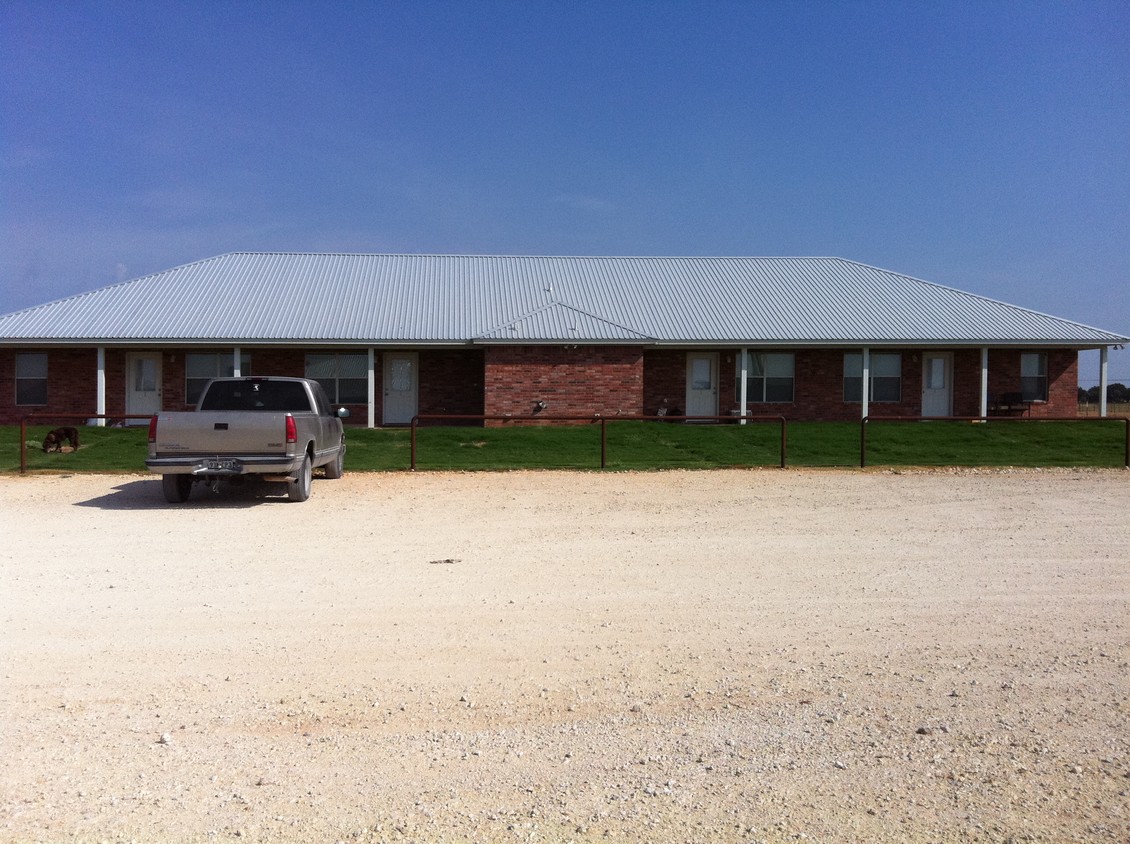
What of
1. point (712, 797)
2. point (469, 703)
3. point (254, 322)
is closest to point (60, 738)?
point (469, 703)

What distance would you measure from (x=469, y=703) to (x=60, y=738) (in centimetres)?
206

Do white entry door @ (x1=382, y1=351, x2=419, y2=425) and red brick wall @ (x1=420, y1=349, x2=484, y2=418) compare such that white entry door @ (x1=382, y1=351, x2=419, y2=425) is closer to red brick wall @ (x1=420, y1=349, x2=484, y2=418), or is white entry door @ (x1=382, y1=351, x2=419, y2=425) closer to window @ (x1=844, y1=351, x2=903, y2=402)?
red brick wall @ (x1=420, y1=349, x2=484, y2=418)

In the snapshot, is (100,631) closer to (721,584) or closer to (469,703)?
(469,703)

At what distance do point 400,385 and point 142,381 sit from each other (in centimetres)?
778

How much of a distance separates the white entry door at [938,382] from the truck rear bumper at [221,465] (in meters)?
23.1

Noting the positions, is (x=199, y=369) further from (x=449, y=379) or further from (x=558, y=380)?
(x=558, y=380)

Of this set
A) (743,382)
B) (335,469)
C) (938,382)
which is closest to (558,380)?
(743,382)

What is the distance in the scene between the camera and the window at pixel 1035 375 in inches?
1230

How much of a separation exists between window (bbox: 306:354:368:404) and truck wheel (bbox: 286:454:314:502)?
49.9 feet

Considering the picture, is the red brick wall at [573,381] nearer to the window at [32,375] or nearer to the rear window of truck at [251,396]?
the window at [32,375]

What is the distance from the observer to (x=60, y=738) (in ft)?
15.9

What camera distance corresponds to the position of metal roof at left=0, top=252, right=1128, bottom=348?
28.4 m

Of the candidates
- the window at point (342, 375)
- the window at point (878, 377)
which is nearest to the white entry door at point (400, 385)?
the window at point (342, 375)

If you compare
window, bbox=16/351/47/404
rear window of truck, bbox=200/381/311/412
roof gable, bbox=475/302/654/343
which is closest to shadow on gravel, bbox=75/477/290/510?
rear window of truck, bbox=200/381/311/412
